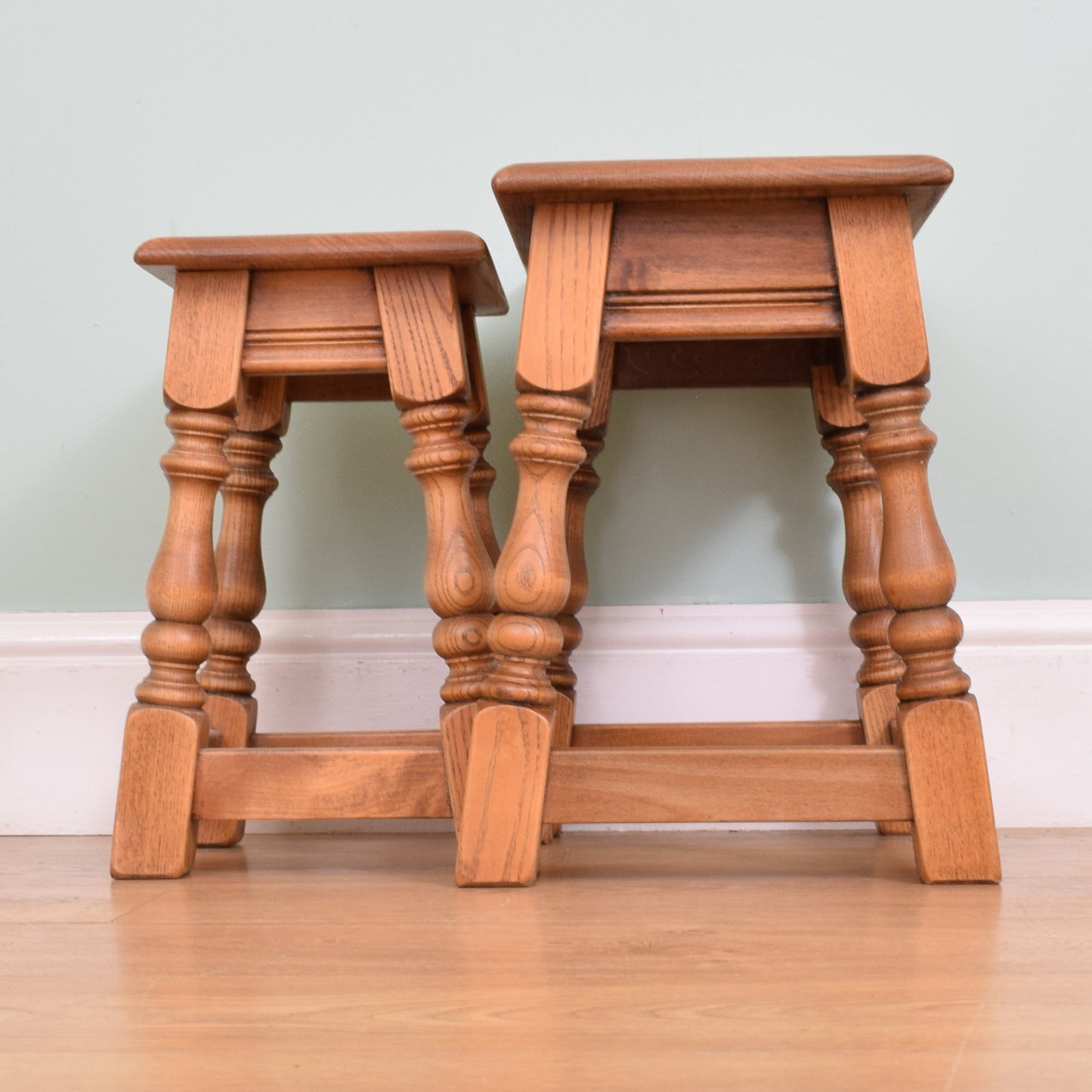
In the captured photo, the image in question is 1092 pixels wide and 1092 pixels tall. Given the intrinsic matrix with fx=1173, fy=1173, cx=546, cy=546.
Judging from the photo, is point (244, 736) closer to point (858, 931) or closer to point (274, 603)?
point (274, 603)

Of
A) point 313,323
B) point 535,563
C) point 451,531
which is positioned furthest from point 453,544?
point 313,323

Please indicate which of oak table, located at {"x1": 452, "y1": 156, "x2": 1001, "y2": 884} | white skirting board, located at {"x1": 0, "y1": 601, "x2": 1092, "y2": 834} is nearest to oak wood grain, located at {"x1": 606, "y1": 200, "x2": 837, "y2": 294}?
oak table, located at {"x1": 452, "y1": 156, "x2": 1001, "y2": 884}

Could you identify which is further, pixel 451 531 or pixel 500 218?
pixel 500 218

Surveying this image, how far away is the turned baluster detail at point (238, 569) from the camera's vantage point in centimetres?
111

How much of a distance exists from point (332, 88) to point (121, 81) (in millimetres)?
251

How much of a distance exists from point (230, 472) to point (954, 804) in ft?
2.09

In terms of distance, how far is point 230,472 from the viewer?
3.28ft

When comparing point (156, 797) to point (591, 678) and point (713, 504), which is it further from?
point (713, 504)

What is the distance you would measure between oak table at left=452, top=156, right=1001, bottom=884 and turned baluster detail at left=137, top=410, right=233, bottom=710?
253 millimetres

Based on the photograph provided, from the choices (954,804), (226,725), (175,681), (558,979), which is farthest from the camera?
(226,725)

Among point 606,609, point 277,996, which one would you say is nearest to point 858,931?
point 277,996

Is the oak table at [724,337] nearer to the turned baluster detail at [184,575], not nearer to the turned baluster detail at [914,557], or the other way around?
the turned baluster detail at [914,557]

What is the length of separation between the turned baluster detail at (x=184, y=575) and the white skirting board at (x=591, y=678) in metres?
0.32

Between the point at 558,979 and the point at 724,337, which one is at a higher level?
the point at 724,337
